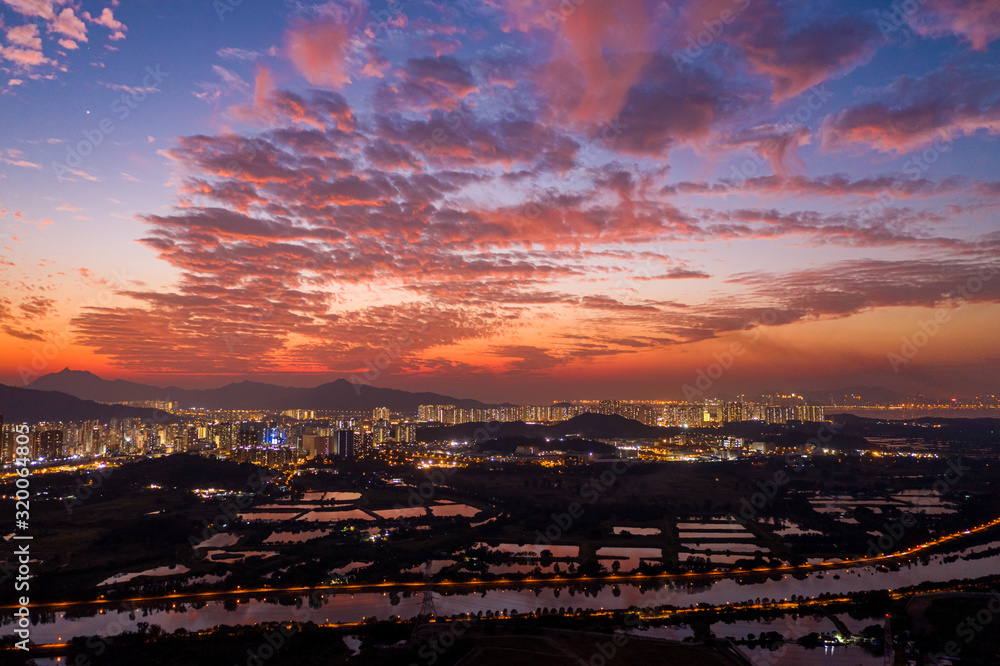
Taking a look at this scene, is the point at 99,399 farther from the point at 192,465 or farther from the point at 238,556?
the point at 238,556

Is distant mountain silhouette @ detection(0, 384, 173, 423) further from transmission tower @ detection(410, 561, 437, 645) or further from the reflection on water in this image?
transmission tower @ detection(410, 561, 437, 645)

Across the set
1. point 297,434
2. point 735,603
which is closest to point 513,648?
point 735,603

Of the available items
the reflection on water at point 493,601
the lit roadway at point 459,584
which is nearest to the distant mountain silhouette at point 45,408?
the lit roadway at point 459,584

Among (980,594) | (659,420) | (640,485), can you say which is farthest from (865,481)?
(659,420)

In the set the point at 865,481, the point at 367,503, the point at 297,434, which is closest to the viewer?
the point at 367,503

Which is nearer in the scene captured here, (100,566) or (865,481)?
(100,566)

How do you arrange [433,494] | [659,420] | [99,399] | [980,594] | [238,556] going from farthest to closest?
1. [99,399]
2. [659,420]
3. [433,494]
4. [238,556]
5. [980,594]
